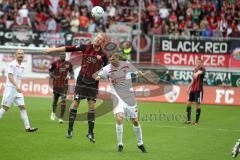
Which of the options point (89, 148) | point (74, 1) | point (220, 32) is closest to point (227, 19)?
point (220, 32)

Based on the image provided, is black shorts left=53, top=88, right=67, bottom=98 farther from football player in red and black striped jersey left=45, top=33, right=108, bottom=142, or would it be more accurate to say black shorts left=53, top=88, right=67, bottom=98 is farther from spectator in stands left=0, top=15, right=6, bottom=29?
spectator in stands left=0, top=15, right=6, bottom=29

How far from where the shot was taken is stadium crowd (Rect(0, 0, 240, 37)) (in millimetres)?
34031

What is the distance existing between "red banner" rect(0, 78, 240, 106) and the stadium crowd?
15.4 ft

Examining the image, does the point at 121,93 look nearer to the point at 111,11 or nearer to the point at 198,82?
the point at 198,82

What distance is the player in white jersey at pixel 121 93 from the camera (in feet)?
Answer: 49.1

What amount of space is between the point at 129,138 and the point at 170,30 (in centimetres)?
1736

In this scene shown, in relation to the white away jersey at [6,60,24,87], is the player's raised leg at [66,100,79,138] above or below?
below

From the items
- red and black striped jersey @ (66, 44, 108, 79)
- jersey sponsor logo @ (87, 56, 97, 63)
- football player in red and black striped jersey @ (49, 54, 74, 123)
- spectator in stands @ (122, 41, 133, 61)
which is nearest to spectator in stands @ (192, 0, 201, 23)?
spectator in stands @ (122, 41, 133, 61)

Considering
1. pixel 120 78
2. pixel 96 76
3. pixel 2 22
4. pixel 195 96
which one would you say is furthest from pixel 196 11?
pixel 120 78

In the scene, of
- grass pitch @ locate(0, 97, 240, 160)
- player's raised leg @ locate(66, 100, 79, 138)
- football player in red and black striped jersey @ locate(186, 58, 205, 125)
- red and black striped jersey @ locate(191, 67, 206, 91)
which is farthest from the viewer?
red and black striped jersey @ locate(191, 67, 206, 91)

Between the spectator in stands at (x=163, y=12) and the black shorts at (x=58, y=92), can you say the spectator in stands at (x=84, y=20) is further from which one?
the black shorts at (x=58, y=92)

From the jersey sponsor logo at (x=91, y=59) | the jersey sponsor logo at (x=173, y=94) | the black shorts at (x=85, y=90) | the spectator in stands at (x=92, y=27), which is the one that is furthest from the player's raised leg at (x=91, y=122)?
the spectator in stands at (x=92, y=27)

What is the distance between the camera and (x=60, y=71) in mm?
21719

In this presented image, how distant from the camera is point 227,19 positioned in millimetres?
34219
